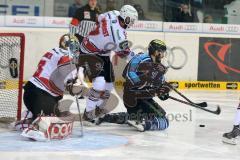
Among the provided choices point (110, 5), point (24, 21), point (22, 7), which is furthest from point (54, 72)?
point (110, 5)

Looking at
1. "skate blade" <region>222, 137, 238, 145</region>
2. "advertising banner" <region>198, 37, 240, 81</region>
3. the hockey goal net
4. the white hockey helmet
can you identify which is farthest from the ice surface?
"advertising banner" <region>198, 37, 240, 81</region>

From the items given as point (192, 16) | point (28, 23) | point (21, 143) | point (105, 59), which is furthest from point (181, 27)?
point (21, 143)

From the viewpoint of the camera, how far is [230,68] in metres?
10.9

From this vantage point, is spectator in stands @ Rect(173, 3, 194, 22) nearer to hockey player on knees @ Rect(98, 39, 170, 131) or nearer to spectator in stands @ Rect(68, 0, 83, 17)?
spectator in stands @ Rect(68, 0, 83, 17)

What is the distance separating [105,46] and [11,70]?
103 centimetres

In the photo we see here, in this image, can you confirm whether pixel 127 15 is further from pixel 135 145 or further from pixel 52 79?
pixel 135 145

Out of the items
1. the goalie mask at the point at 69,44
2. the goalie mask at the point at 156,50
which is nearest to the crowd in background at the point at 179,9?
the goalie mask at the point at 156,50

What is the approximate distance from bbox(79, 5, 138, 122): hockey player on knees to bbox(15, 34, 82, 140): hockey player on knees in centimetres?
71

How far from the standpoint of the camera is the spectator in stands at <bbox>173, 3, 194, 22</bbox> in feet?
36.0

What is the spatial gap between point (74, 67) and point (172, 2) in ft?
18.2

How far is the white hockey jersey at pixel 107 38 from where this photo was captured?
6379 mm

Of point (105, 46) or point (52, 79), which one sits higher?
point (105, 46)

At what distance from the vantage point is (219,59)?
426 inches

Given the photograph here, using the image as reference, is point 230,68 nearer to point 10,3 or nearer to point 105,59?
point 10,3
